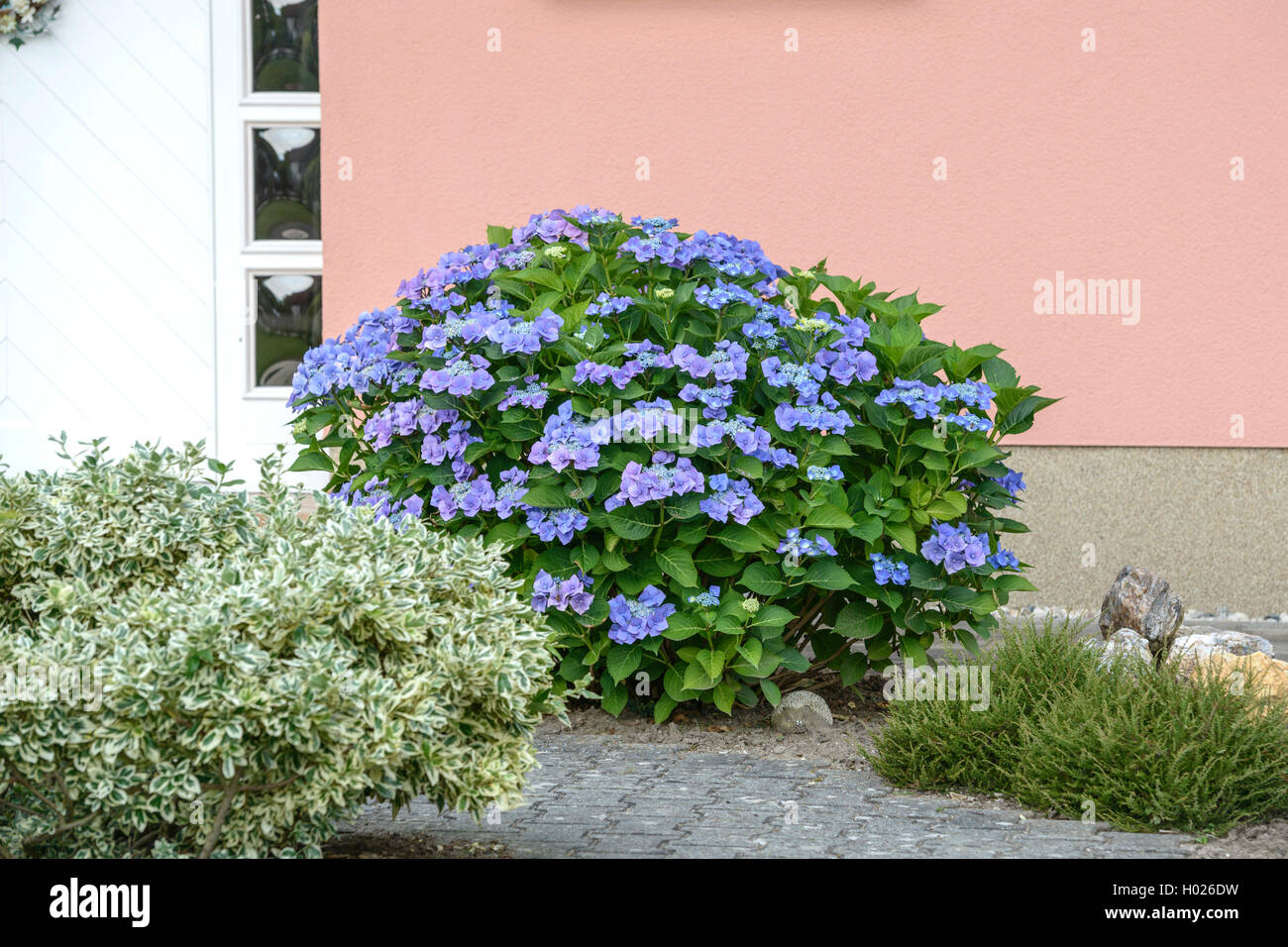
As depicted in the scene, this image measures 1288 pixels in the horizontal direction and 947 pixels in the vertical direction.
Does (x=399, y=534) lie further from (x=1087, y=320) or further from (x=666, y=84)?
(x=1087, y=320)

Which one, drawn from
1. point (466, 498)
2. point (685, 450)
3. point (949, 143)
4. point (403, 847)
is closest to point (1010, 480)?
point (685, 450)

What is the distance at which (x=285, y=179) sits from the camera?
20.7 ft

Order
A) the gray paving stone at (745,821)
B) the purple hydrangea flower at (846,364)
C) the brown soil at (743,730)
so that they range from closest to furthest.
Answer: the gray paving stone at (745,821) < the brown soil at (743,730) < the purple hydrangea flower at (846,364)

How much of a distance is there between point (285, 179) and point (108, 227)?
36.9 inches

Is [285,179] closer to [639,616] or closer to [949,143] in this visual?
[949,143]

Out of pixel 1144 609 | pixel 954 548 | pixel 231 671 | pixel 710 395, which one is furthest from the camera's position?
pixel 1144 609

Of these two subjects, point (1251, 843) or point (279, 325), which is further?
point (279, 325)

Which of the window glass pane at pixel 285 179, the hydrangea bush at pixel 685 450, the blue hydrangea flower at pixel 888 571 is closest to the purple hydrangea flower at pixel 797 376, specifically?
the hydrangea bush at pixel 685 450

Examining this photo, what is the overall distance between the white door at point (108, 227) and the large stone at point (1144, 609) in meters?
4.38

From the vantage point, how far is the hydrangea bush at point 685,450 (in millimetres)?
3746

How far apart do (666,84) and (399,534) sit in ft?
13.0

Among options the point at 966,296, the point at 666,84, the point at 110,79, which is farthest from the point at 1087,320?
the point at 110,79

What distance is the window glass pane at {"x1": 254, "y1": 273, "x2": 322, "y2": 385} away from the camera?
6305 millimetres

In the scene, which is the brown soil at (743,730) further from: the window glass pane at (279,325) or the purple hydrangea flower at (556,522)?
the window glass pane at (279,325)
